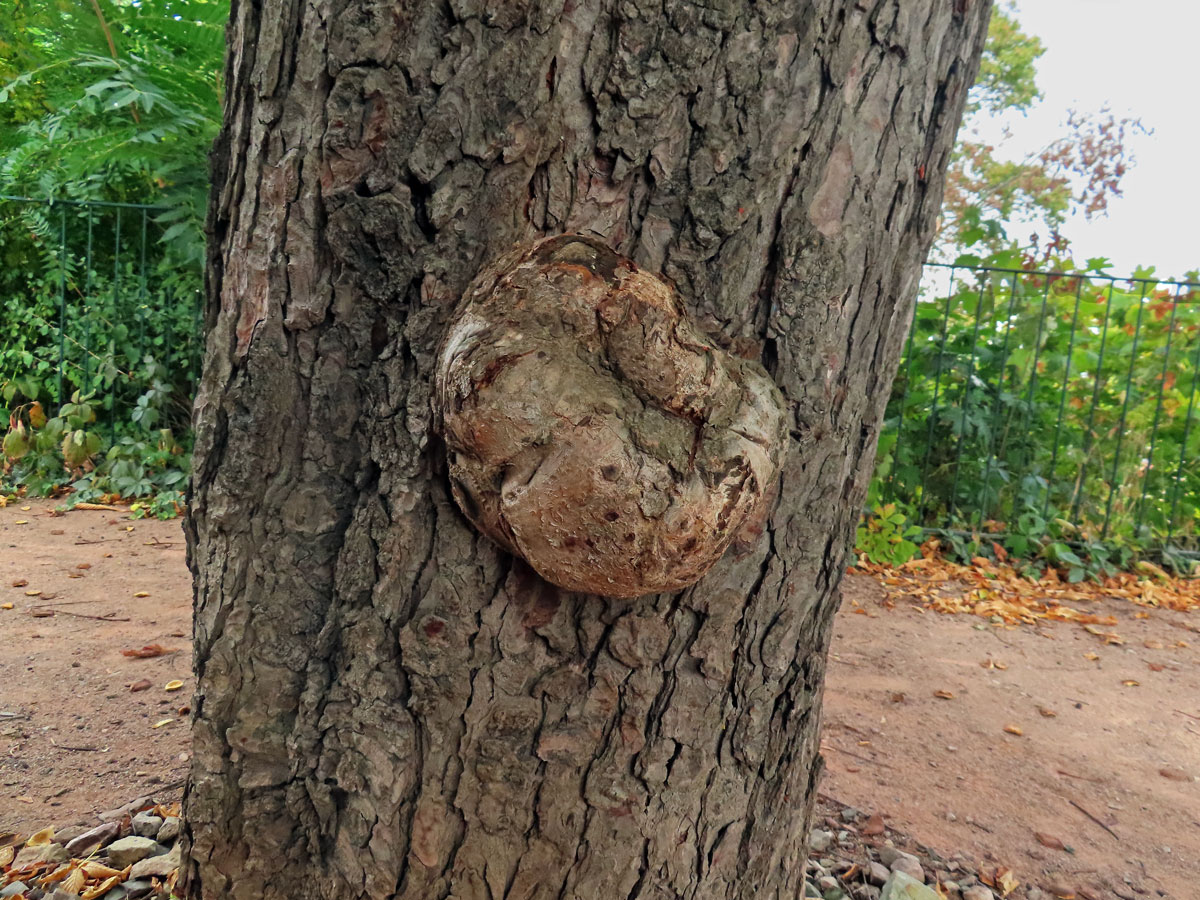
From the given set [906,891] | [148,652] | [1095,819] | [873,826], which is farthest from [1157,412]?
[148,652]

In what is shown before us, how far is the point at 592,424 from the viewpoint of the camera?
1.06 metres

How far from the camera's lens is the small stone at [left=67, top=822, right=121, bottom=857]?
2002mm

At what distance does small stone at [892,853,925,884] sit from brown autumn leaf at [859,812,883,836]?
170mm

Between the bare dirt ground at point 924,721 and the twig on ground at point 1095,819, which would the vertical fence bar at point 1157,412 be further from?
the twig on ground at point 1095,819

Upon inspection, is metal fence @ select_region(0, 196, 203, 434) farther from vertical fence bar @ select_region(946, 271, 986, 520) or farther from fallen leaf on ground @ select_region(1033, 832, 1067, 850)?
fallen leaf on ground @ select_region(1033, 832, 1067, 850)

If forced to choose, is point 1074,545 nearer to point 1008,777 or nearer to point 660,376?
point 1008,777

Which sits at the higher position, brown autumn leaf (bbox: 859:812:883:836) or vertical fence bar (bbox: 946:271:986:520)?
vertical fence bar (bbox: 946:271:986:520)

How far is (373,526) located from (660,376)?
50 centimetres

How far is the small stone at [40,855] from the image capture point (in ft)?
6.43

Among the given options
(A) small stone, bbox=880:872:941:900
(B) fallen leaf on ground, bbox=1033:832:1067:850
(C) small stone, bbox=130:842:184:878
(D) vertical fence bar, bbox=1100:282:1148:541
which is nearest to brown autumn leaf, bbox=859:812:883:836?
(A) small stone, bbox=880:872:941:900

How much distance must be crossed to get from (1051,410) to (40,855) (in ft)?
22.2

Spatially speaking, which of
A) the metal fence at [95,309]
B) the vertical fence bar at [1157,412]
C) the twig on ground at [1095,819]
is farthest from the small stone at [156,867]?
the vertical fence bar at [1157,412]

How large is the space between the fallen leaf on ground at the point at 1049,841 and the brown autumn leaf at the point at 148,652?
3.38 meters

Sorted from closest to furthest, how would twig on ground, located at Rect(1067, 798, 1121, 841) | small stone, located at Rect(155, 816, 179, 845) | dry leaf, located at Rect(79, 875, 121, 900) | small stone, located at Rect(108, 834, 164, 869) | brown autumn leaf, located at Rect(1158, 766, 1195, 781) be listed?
dry leaf, located at Rect(79, 875, 121, 900) < small stone, located at Rect(108, 834, 164, 869) < small stone, located at Rect(155, 816, 179, 845) < twig on ground, located at Rect(1067, 798, 1121, 841) < brown autumn leaf, located at Rect(1158, 766, 1195, 781)
